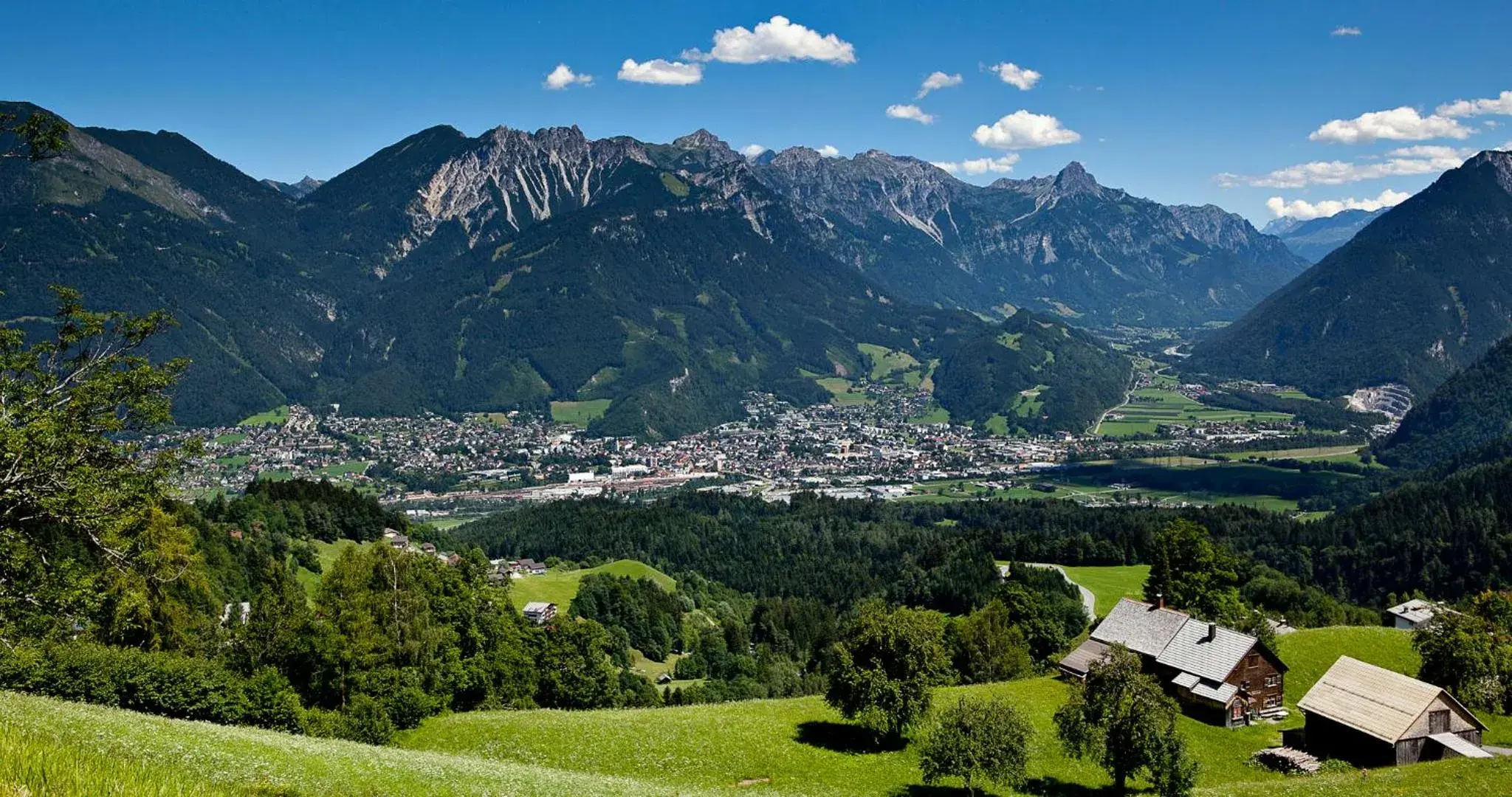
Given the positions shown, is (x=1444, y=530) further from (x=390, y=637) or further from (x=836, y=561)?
(x=390, y=637)

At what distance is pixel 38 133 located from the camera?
81.1ft

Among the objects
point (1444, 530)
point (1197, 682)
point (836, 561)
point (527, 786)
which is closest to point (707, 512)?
point (836, 561)

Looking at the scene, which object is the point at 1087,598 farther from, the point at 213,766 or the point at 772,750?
the point at 213,766

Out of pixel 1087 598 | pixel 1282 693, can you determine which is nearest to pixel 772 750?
pixel 1282 693

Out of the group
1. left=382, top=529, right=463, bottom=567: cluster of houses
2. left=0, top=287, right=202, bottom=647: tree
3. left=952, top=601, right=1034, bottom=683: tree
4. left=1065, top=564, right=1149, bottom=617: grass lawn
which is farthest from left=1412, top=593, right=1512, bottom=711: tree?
left=382, top=529, right=463, bottom=567: cluster of houses

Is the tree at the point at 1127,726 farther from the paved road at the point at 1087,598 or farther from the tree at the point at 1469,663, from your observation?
the paved road at the point at 1087,598

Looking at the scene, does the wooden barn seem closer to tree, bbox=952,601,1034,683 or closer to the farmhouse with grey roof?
the farmhouse with grey roof

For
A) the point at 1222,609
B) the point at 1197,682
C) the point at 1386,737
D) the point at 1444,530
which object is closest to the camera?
the point at 1386,737

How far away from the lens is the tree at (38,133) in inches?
952

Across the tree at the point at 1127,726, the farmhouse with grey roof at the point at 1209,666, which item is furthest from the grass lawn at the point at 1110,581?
the tree at the point at 1127,726

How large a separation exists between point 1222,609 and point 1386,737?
31.2 meters

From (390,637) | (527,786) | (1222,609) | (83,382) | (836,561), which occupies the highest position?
(83,382)

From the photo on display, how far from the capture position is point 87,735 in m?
18.5

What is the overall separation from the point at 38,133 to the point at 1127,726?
41.6 m
